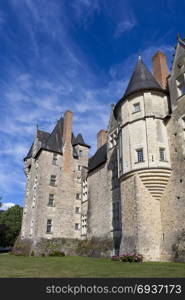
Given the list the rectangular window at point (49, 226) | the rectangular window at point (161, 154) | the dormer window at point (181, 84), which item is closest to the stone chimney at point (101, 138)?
the rectangular window at point (49, 226)

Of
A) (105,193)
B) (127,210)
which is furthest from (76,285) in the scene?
(105,193)

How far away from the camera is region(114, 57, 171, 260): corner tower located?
49.1 feet

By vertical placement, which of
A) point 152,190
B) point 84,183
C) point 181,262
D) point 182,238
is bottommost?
point 181,262

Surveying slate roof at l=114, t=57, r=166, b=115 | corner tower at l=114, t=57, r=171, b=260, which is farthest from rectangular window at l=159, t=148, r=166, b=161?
slate roof at l=114, t=57, r=166, b=115

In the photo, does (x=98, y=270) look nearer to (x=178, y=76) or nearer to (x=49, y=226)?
(x=178, y=76)

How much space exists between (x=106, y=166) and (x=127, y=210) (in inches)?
291

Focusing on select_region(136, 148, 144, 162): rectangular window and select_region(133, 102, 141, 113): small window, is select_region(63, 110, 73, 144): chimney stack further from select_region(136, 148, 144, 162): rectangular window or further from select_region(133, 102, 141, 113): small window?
select_region(136, 148, 144, 162): rectangular window

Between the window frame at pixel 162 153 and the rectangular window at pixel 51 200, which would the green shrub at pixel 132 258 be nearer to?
the window frame at pixel 162 153

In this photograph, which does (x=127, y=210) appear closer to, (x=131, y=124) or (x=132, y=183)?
(x=132, y=183)

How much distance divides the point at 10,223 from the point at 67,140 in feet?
73.5

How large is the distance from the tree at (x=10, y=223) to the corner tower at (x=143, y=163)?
29.7m

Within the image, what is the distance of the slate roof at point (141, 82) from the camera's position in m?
17.8

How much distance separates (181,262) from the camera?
13148mm

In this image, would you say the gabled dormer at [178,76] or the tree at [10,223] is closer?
the gabled dormer at [178,76]
